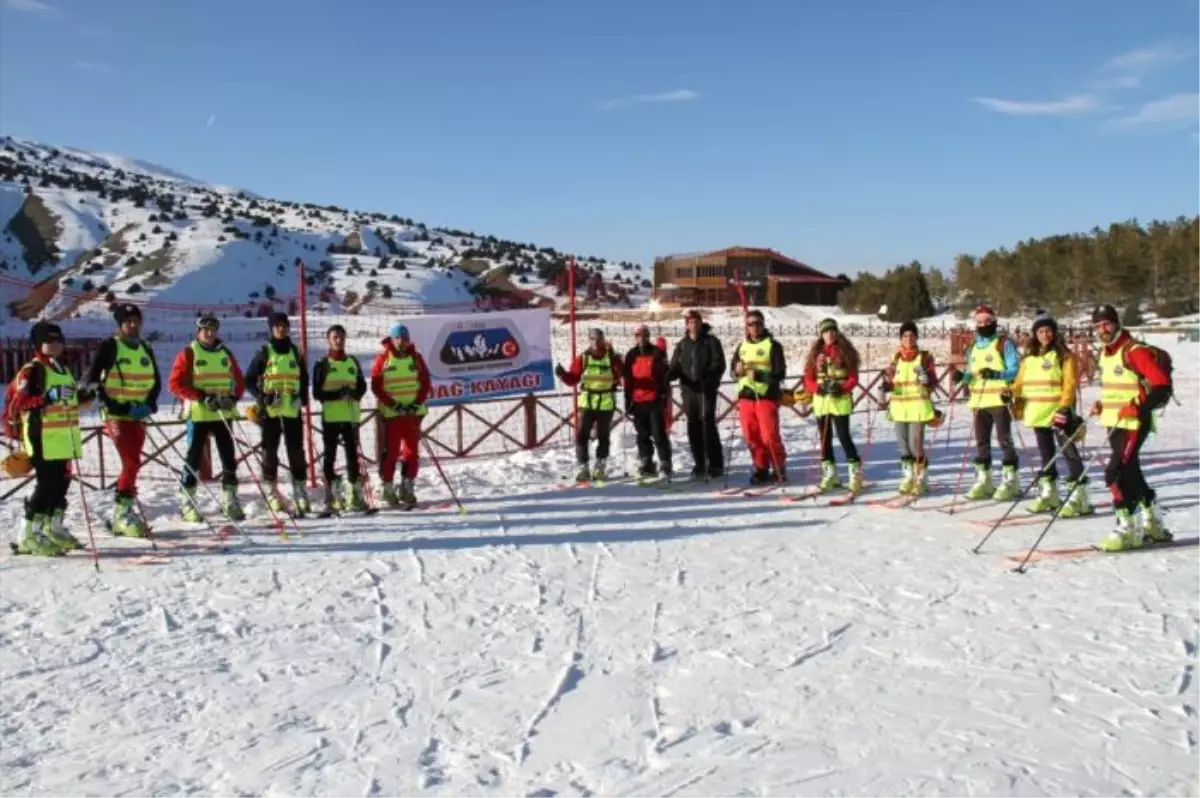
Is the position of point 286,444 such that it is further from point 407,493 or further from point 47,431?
point 47,431

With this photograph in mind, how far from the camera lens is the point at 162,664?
487cm

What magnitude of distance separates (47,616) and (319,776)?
298 centimetres

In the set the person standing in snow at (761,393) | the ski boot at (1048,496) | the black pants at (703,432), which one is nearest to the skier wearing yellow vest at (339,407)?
the black pants at (703,432)

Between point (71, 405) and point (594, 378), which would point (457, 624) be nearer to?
point (71, 405)

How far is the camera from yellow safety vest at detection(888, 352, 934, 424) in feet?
28.6

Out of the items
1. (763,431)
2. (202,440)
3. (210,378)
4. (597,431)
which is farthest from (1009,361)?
(202,440)

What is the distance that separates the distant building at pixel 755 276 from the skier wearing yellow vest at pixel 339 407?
59737 millimetres

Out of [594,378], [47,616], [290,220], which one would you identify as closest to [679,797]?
[47,616]

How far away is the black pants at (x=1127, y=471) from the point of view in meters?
6.55

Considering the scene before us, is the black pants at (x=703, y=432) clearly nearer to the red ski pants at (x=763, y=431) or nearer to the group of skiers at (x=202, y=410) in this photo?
the red ski pants at (x=763, y=431)

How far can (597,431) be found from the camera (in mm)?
10039

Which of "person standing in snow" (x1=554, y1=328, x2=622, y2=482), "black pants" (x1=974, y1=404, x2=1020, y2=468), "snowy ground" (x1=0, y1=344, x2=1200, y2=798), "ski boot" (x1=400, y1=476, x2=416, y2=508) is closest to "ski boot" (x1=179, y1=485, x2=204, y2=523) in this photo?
"snowy ground" (x1=0, y1=344, x2=1200, y2=798)

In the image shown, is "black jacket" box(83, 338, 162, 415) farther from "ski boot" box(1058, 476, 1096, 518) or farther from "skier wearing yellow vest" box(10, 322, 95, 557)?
"ski boot" box(1058, 476, 1096, 518)

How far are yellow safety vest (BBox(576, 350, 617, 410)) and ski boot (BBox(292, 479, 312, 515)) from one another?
3.06 metres
